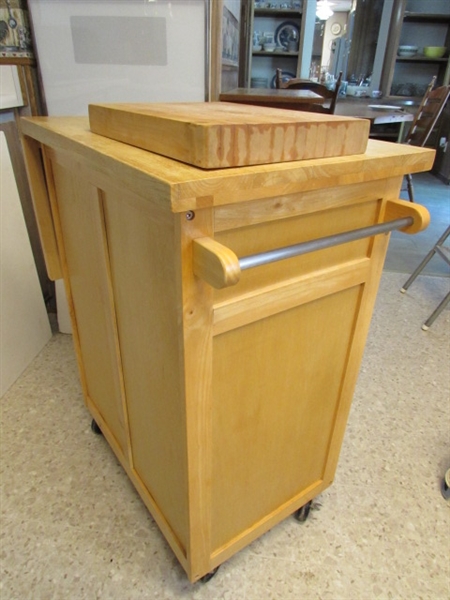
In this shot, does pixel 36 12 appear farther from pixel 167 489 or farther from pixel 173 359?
pixel 167 489

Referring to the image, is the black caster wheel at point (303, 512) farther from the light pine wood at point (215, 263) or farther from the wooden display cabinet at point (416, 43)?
the wooden display cabinet at point (416, 43)

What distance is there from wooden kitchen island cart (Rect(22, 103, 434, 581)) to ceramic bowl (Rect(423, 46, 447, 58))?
5.37 meters

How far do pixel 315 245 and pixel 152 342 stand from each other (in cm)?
33

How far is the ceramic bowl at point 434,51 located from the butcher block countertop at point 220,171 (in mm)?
5380

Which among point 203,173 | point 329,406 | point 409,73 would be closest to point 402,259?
point 329,406

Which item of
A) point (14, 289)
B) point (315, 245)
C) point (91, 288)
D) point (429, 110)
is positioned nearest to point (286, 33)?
point (429, 110)

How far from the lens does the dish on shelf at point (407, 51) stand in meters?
4.99

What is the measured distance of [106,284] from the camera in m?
0.86

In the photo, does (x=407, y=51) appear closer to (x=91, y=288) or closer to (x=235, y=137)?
(x=91, y=288)

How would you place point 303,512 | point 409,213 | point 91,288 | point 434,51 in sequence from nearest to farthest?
point 409,213 → point 91,288 → point 303,512 → point 434,51

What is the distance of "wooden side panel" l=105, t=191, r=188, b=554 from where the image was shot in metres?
0.62

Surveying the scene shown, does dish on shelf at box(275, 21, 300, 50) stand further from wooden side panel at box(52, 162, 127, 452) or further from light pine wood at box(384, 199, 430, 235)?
light pine wood at box(384, 199, 430, 235)

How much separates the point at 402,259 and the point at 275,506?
2.21 metres

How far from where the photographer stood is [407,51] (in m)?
5.02
